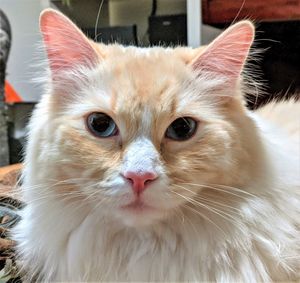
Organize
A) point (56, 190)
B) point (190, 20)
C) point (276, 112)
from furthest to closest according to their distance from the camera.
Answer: point (190, 20) → point (276, 112) → point (56, 190)

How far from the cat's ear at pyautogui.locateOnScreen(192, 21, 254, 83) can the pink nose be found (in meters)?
0.29

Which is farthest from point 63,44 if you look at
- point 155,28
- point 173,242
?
point 155,28

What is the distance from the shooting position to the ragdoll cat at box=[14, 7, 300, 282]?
0.93 metres

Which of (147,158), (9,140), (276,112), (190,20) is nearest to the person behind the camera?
(147,158)

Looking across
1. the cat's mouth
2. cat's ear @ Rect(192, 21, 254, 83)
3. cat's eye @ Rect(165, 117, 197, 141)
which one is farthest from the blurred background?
the cat's mouth

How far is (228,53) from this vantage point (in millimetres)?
1023

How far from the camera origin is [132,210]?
35.8 inches

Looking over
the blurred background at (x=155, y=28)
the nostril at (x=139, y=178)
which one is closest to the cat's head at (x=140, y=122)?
the nostril at (x=139, y=178)

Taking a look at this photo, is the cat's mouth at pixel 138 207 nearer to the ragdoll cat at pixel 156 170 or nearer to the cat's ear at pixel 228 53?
the ragdoll cat at pixel 156 170

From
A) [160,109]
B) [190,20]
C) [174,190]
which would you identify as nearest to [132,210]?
[174,190]

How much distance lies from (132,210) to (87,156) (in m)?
0.14

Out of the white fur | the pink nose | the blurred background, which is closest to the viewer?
the pink nose

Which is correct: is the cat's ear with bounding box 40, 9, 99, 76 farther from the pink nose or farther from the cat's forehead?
the pink nose

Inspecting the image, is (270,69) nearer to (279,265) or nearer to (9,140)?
(9,140)
